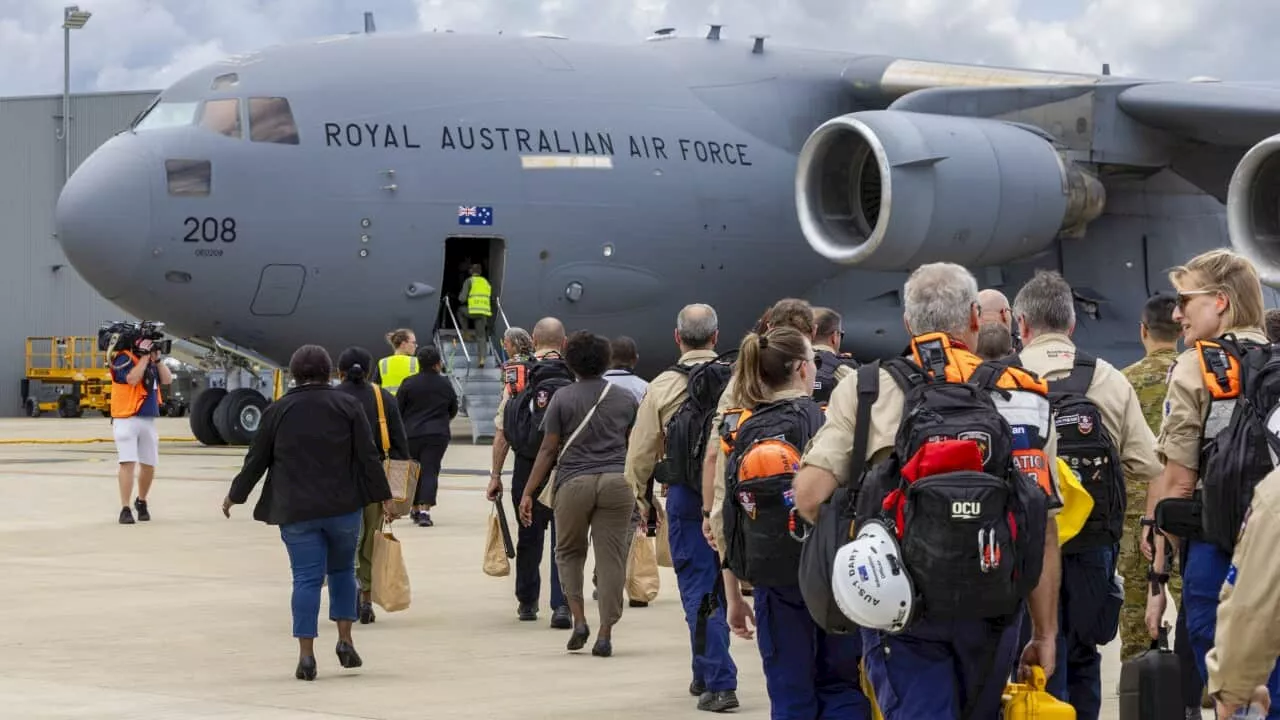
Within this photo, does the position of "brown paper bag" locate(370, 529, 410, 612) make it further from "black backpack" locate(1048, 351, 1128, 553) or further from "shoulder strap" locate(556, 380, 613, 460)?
"black backpack" locate(1048, 351, 1128, 553)

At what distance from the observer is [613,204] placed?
19375 mm

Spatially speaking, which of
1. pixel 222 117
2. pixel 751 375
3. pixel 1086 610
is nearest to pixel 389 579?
pixel 751 375

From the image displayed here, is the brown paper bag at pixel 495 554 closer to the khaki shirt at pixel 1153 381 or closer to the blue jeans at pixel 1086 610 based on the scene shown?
the khaki shirt at pixel 1153 381

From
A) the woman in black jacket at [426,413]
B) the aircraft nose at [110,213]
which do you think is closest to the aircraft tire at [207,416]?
the aircraft nose at [110,213]

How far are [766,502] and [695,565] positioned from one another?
1760mm

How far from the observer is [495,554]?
941 cm

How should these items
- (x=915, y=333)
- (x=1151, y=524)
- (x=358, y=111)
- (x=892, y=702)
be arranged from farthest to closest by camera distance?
1. (x=358, y=111)
2. (x=1151, y=524)
3. (x=915, y=333)
4. (x=892, y=702)

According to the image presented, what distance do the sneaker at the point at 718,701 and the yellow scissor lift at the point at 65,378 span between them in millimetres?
31754

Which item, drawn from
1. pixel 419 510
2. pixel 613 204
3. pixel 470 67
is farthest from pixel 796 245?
pixel 419 510

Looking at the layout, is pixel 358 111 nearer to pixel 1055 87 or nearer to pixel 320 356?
pixel 1055 87

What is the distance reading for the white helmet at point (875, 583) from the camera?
14.3ft

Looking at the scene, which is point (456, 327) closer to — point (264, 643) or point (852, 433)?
point (264, 643)

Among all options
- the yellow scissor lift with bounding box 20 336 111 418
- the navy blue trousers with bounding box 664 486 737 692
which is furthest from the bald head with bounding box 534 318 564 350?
the yellow scissor lift with bounding box 20 336 111 418

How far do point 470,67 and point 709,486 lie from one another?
42.8ft
